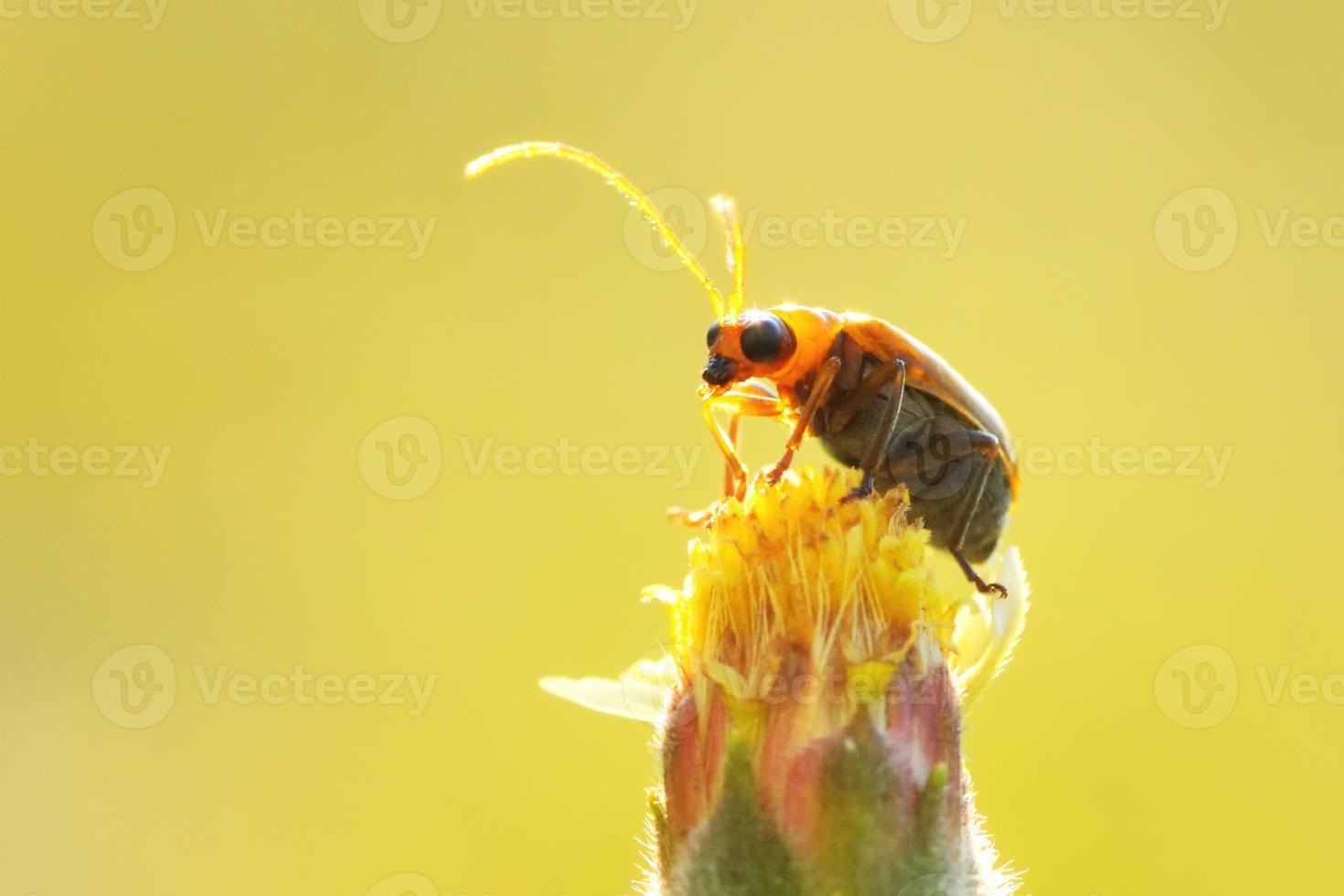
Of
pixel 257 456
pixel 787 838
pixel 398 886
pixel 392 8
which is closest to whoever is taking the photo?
pixel 787 838

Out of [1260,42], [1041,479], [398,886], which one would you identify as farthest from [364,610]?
[1260,42]

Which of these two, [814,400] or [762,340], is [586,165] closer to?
[762,340]

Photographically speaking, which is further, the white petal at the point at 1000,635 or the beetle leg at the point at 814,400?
the beetle leg at the point at 814,400

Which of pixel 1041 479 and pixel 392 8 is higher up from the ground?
pixel 392 8

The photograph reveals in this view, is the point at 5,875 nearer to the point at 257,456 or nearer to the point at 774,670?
the point at 257,456

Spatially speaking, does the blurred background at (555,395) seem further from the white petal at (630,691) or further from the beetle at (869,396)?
the beetle at (869,396)

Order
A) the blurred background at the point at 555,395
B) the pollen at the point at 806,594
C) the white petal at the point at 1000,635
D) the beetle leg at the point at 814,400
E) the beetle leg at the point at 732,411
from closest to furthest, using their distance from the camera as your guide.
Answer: the pollen at the point at 806,594 < the white petal at the point at 1000,635 < the beetle leg at the point at 814,400 < the beetle leg at the point at 732,411 < the blurred background at the point at 555,395

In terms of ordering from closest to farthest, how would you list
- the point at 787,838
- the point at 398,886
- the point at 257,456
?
1. the point at 787,838
2. the point at 398,886
3. the point at 257,456

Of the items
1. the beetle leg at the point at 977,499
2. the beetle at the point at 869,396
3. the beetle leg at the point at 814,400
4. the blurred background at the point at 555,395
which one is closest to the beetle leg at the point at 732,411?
the beetle at the point at 869,396

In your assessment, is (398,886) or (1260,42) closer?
(398,886)
